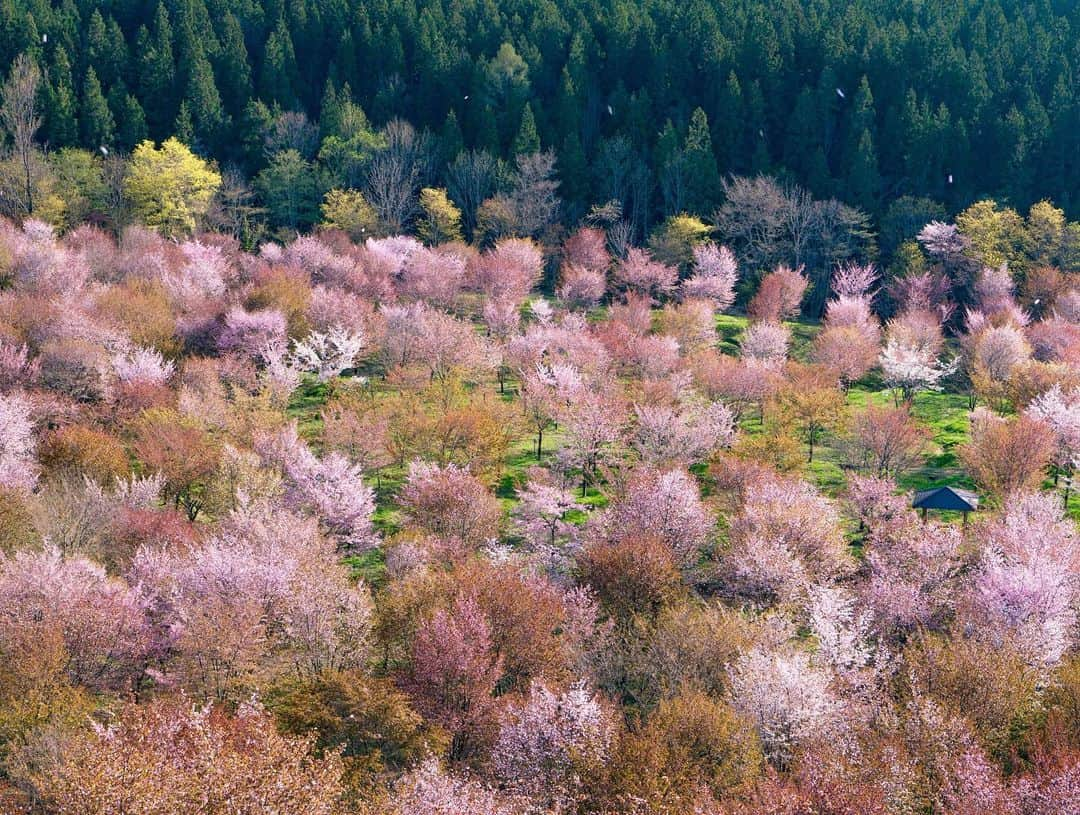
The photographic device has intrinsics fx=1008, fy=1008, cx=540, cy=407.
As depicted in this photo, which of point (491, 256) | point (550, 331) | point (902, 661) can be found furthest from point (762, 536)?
point (491, 256)

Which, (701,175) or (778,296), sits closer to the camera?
(778,296)

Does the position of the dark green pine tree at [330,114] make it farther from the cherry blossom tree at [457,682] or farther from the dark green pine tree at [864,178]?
the cherry blossom tree at [457,682]

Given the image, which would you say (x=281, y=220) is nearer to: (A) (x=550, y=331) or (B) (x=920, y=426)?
(A) (x=550, y=331)

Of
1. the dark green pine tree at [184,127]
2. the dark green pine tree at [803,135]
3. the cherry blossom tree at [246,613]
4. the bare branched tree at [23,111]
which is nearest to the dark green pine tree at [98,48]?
the bare branched tree at [23,111]

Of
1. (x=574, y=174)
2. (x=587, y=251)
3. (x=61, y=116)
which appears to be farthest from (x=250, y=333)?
(x=61, y=116)

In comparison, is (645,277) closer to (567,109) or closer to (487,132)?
(487,132)

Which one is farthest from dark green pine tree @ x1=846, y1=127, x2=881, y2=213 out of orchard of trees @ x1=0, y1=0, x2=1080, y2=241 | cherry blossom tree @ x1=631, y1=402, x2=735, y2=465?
cherry blossom tree @ x1=631, y1=402, x2=735, y2=465
